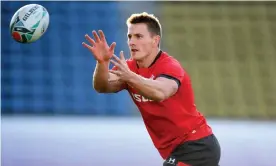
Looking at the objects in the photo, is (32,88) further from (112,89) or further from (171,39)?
(112,89)

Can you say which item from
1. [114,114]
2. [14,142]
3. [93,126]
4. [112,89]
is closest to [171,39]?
[114,114]

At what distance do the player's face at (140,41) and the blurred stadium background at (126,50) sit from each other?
699 cm

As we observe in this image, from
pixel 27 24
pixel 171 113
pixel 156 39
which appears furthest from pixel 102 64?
pixel 27 24

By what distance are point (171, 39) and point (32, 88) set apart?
10.3ft

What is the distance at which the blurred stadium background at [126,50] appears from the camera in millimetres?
12555

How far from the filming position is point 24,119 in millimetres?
12156

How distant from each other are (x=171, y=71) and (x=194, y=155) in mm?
592

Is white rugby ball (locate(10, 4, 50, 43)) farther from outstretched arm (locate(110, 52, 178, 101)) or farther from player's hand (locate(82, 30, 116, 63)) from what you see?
outstretched arm (locate(110, 52, 178, 101))

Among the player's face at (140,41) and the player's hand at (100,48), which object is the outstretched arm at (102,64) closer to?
the player's hand at (100,48)

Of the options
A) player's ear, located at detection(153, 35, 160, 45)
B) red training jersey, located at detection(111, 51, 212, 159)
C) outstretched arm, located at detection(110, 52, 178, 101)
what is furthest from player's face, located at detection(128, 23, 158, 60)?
outstretched arm, located at detection(110, 52, 178, 101)

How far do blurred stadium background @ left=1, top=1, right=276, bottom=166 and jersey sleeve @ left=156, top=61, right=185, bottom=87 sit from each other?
710 centimetres

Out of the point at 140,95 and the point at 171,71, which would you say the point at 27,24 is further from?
the point at 171,71

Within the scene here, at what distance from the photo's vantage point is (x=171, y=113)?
13.6 feet

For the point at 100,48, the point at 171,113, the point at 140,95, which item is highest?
the point at 100,48
